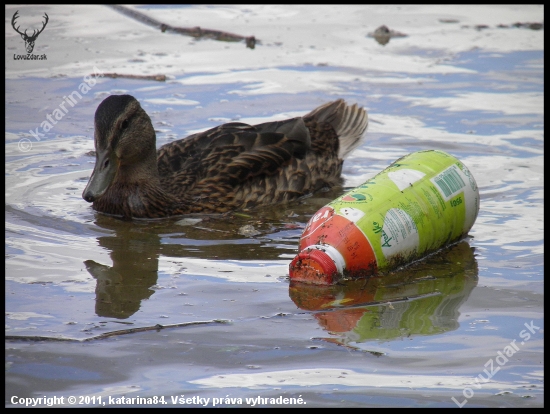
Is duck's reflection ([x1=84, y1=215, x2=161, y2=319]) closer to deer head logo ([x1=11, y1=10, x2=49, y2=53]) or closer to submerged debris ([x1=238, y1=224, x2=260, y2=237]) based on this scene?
submerged debris ([x1=238, y1=224, x2=260, y2=237])

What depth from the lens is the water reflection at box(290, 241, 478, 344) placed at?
5.04 meters

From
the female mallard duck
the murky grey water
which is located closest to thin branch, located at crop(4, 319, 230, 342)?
the murky grey water

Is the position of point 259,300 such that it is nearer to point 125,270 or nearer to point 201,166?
point 125,270

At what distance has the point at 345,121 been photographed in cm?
959

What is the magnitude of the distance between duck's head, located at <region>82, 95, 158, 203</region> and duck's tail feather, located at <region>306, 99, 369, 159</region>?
2.25 m

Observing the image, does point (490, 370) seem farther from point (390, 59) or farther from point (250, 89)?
point (390, 59)

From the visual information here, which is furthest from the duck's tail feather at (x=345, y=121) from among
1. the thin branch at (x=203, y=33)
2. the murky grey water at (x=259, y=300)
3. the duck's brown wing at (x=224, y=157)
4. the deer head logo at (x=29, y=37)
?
the deer head logo at (x=29, y=37)

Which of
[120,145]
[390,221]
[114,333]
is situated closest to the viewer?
[114,333]

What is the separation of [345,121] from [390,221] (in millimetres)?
3897

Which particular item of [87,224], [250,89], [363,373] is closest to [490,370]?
[363,373]

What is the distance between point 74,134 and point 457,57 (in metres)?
5.87

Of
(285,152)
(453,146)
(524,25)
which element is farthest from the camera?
(524,25)

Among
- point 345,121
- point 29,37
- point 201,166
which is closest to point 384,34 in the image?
point 345,121
